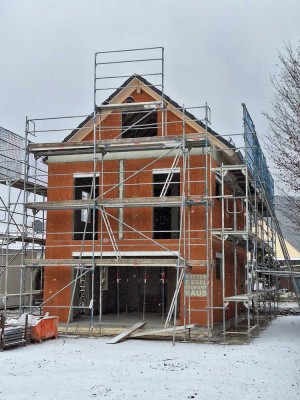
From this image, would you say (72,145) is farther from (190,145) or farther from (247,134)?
(247,134)

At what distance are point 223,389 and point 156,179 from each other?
34.2 ft

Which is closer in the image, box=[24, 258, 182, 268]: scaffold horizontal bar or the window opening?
box=[24, 258, 182, 268]: scaffold horizontal bar

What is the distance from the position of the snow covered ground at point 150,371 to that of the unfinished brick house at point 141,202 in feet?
7.29

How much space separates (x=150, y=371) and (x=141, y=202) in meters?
6.69

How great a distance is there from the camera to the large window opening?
1736cm

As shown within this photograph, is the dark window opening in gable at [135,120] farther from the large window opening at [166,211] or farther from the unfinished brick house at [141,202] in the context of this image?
the large window opening at [166,211]

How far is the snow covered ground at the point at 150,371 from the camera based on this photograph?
28.9ft

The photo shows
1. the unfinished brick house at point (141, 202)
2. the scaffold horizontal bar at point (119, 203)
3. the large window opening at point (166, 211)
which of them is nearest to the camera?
the scaffold horizontal bar at point (119, 203)

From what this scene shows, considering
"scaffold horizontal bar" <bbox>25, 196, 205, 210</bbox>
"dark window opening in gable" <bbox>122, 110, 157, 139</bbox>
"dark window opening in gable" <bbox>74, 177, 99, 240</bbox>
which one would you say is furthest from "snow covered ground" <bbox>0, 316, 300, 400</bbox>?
"dark window opening in gable" <bbox>122, 110, 157, 139</bbox>

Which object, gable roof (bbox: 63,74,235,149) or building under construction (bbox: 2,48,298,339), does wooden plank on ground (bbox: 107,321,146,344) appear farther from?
gable roof (bbox: 63,74,235,149)

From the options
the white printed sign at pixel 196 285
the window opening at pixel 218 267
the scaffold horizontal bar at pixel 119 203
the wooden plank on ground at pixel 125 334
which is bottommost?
the wooden plank on ground at pixel 125 334

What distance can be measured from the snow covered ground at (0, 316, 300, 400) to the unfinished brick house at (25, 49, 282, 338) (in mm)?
2222

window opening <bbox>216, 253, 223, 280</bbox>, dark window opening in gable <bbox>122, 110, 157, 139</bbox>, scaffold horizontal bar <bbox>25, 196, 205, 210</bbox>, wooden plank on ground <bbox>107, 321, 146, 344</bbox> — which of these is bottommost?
Answer: wooden plank on ground <bbox>107, 321, 146, 344</bbox>

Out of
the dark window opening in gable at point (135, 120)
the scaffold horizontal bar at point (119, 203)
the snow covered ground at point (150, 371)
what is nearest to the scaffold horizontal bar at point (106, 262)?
the scaffold horizontal bar at point (119, 203)
